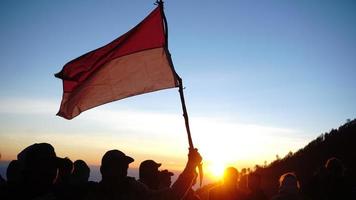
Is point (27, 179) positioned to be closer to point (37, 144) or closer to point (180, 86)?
point (37, 144)

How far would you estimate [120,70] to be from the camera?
268 inches

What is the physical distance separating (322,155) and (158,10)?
1362cm

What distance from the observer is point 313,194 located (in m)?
8.70

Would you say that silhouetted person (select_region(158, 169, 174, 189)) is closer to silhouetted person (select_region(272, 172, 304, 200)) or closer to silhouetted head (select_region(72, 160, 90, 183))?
silhouetted head (select_region(72, 160, 90, 183))

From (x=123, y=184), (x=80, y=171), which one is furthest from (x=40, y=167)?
Result: (x=80, y=171)

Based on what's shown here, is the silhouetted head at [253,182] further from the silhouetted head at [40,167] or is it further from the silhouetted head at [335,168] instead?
the silhouetted head at [40,167]

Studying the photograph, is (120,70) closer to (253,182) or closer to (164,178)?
(164,178)

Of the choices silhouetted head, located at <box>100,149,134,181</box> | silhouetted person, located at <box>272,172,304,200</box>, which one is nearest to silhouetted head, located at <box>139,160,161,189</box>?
silhouetted person, located at <box>272,172,304,200</box>

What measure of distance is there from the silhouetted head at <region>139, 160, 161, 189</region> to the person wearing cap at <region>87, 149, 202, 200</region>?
7.89 ft

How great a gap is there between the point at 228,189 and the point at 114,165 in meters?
3.92

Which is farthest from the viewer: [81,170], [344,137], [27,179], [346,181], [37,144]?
[344,137]

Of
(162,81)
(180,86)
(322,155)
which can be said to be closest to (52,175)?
(180,86)

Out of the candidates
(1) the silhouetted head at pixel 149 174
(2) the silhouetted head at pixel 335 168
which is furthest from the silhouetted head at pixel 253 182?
(1) the silhouetted head at pixel 149 174

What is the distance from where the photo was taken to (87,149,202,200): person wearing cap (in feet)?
14.3
